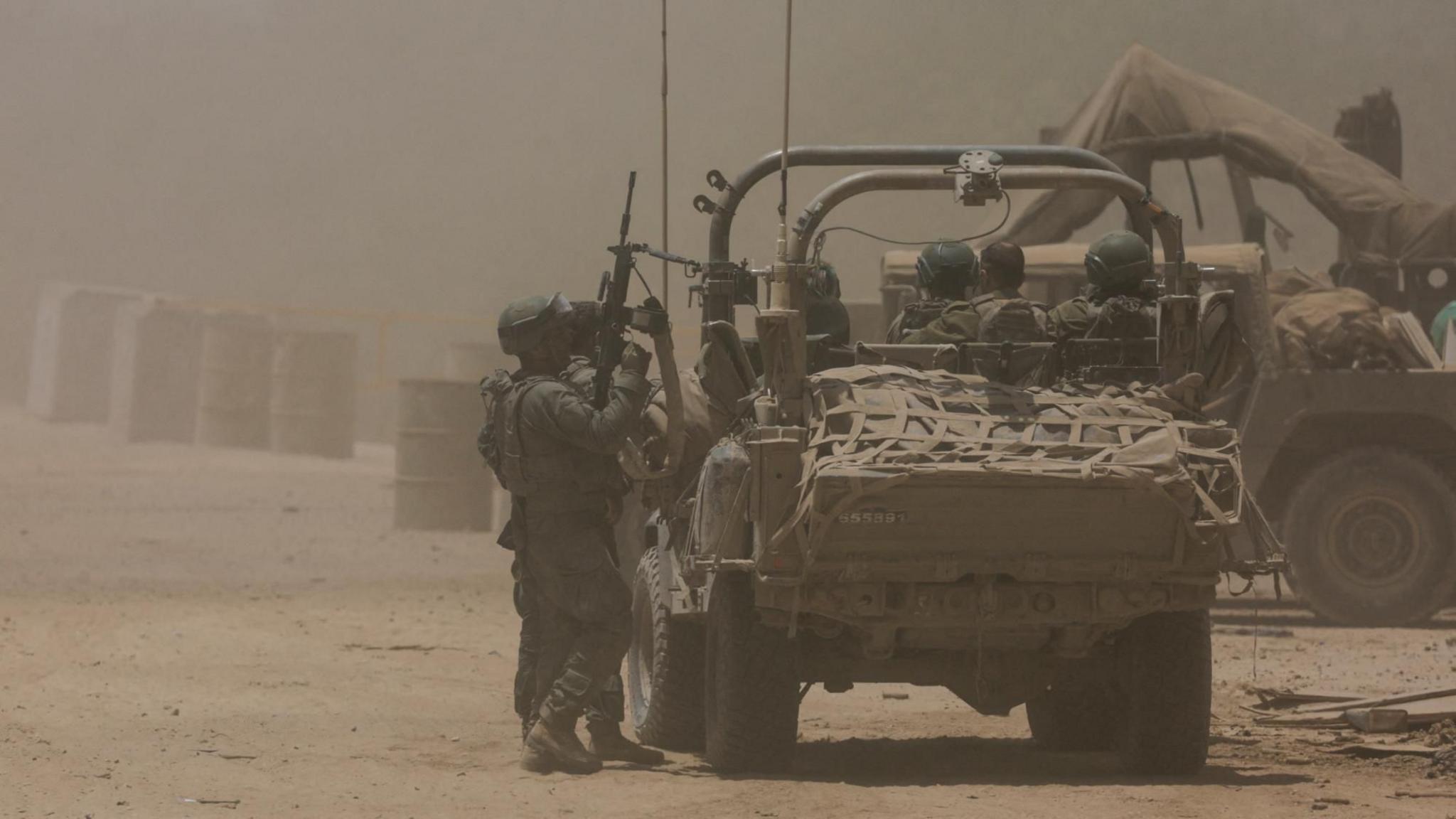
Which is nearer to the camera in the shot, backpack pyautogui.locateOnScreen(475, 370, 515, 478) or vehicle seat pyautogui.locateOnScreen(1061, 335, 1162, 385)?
vehicle seat pyautogui.locateOnScreen(1061, 335, 1162, 385)

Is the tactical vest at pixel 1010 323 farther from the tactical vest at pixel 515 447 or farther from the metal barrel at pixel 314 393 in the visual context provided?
the metal barrel at pixel 314 393

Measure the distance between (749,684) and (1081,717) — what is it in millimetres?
1755

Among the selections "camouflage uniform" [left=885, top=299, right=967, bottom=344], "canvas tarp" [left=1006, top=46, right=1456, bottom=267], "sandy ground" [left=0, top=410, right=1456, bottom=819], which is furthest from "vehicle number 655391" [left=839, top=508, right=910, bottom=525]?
"canvas tarp" [left=1006, top=46, right=1456, bottom=267]

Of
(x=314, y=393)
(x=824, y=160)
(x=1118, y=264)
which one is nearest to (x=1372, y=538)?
(x=1118, y=264)

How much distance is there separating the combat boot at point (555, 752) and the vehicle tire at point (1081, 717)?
168cm

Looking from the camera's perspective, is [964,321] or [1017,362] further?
[964,321]

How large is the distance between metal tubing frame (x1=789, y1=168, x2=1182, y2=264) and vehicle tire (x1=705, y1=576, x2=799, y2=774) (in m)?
1.08

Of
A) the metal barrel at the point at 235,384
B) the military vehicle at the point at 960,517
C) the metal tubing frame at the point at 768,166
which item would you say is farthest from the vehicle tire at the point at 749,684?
the metal barrel at the point at 235,384

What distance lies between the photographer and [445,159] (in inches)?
1681

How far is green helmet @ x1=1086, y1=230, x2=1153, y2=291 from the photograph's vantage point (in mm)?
7363

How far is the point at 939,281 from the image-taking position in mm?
7645

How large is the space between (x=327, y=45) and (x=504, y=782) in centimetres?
3807

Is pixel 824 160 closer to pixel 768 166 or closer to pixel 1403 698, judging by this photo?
pixel 768 166

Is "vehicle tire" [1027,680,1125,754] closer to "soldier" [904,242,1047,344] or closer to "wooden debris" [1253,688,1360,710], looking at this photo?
"wooden debris" [1253,688,1360,710]
